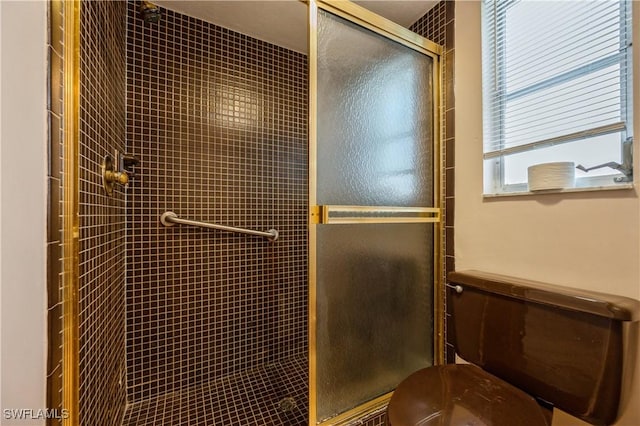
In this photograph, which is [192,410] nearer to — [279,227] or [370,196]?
[279,227]

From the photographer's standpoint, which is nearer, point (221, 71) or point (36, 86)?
point (36, 86)

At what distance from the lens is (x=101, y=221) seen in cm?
96

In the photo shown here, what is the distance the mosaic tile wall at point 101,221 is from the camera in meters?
0.77

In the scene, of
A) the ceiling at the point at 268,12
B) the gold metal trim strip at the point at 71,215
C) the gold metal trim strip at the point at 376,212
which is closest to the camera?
the gold metal trim strip at the point at 71,215

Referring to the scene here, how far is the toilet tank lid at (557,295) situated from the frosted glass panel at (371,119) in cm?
46

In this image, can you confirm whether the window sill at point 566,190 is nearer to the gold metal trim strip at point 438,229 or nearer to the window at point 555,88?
the window at point 555,88

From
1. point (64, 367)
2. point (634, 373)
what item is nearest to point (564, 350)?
point (634, 373)

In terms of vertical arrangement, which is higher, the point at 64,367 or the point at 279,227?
the point at 279,227

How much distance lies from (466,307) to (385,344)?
1.36 ft

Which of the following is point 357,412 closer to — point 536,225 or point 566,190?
point 536,225

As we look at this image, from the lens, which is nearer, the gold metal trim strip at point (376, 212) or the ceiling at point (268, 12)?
the gold metal trim strip at point (376, 212)

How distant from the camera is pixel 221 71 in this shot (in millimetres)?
1625

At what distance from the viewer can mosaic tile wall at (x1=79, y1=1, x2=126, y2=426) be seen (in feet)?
2.53

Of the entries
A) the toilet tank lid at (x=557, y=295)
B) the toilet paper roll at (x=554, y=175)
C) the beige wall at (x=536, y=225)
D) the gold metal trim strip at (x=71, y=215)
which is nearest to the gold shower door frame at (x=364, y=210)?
the beige wall at (x=536, y=225)
